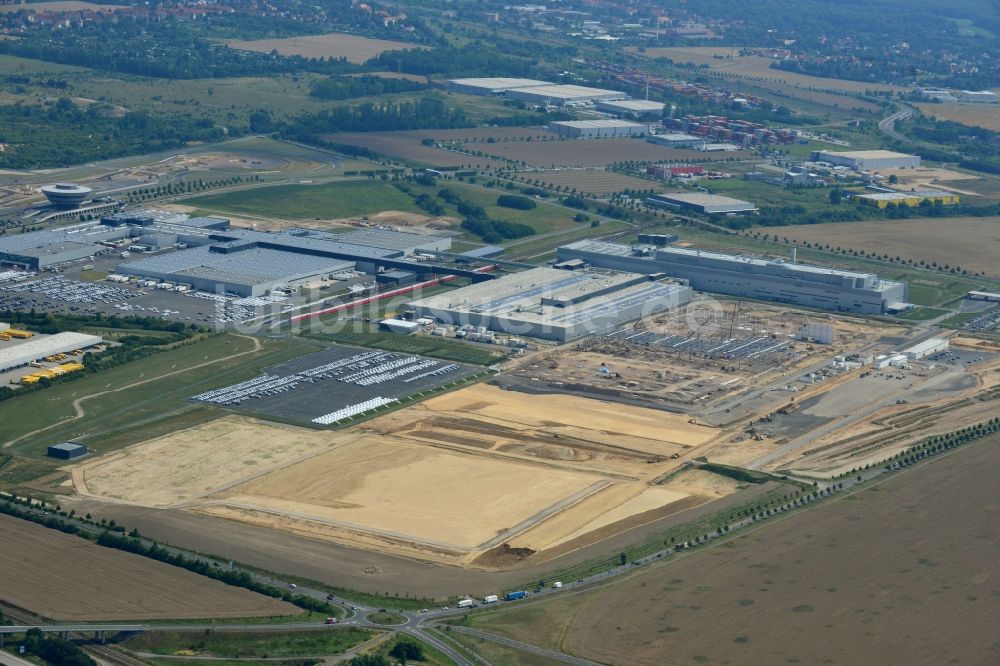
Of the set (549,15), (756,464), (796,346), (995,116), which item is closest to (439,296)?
(796,346)

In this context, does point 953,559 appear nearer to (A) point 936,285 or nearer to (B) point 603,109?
(A) point 936,285

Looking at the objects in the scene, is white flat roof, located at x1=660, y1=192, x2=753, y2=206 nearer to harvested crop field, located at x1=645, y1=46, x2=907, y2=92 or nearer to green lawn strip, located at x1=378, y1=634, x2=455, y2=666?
harvested crop field, located at x1=645, y1=46, x2=907, y2=92

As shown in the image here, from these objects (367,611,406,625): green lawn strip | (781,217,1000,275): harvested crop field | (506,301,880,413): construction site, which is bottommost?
(367,611,406,625): green lawn strip

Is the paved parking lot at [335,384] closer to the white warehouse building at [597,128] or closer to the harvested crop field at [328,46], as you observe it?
the white warehouse building at [597,128]

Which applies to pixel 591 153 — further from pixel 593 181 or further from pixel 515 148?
pixel 593 181

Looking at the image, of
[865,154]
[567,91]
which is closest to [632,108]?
[567,91]

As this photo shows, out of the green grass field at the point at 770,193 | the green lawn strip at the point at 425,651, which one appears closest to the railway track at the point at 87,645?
the green lawn strip at the point at 425,651

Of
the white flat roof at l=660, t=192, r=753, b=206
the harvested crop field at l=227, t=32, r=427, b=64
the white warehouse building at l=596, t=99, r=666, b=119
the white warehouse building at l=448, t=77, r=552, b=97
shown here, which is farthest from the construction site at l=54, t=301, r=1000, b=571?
the harvested crop field at l=227, t=32, r=427, b=64
